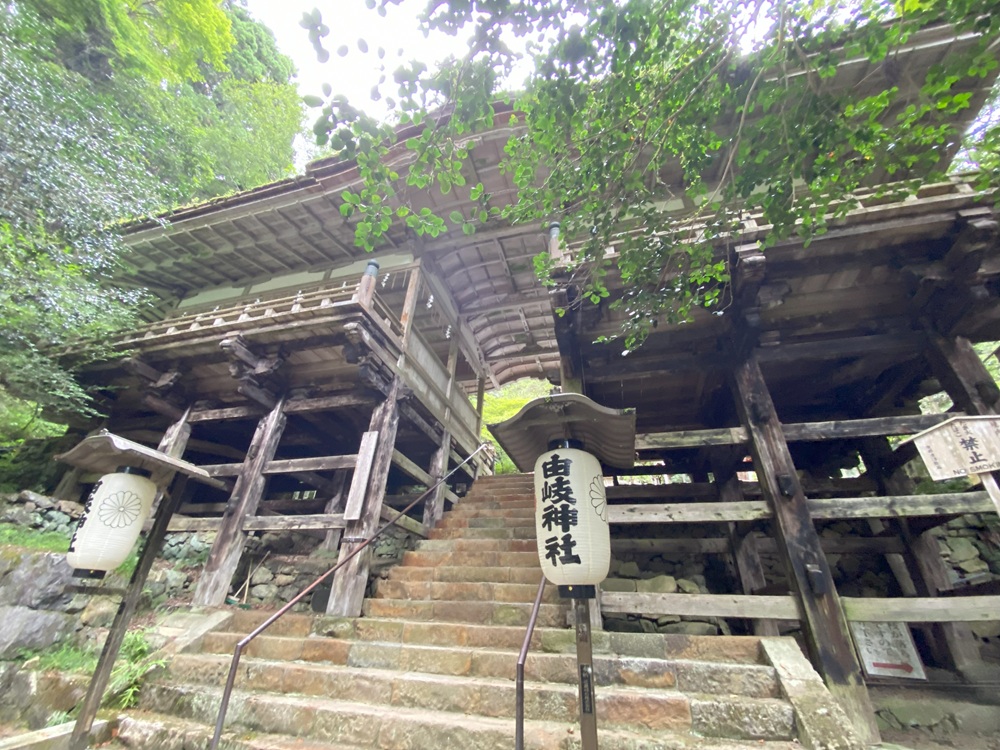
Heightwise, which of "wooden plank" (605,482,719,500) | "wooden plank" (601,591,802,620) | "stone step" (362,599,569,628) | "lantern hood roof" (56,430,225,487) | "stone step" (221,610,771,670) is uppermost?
"wooden plank" (605,482,719,500)

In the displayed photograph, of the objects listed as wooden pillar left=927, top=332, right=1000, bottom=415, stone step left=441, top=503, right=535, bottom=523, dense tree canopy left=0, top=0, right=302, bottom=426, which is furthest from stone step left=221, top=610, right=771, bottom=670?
dense tree canopy left=0, top=0, right=302, bottom=426

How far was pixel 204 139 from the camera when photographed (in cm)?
1331

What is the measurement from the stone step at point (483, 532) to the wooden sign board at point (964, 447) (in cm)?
506

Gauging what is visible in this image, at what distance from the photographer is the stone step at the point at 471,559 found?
20.4 ft

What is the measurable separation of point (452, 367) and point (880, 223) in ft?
26.6

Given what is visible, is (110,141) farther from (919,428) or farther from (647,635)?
(919,428)

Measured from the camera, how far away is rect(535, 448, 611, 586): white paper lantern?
122 inches

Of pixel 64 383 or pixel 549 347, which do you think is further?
pixel 549 347

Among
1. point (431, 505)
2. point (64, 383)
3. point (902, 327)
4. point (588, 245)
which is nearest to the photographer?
point (588, 245)

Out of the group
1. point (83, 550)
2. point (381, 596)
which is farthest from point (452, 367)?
point (83, 550)

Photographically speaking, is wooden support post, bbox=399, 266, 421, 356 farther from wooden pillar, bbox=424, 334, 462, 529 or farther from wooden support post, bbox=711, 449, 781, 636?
wooden support post, bbox=711, 449, 781, 636

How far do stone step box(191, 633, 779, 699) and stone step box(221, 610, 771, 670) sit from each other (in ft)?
0.27

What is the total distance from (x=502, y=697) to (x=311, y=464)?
4.94m

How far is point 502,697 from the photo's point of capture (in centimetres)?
364
